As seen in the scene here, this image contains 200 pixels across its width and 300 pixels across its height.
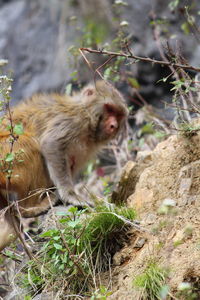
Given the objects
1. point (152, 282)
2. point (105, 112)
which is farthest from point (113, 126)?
point (152, 282)

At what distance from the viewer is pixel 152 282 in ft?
12.3

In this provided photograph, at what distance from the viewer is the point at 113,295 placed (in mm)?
4000

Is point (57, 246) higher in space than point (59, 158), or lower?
higher

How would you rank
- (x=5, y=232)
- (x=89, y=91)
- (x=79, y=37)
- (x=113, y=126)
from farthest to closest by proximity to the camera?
(x=79, y=37) < (x=89, y=91) < (x=113, y=126) < (x=5, y=232)

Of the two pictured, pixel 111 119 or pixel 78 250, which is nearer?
pixel 78 250

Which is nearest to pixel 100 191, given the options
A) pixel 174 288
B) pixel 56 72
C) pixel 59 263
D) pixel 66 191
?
pixel 66 191

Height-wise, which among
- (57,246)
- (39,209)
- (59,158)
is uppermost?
(57,246)

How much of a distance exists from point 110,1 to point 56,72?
1.72m

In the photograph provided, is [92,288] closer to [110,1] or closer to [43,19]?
[110,1]

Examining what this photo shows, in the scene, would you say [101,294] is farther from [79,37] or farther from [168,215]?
[79,37]

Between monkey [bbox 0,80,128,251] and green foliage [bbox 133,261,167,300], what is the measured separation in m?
2.09

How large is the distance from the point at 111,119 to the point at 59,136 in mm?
752

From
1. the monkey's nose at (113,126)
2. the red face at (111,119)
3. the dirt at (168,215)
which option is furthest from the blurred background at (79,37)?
the dirt at (168,215)

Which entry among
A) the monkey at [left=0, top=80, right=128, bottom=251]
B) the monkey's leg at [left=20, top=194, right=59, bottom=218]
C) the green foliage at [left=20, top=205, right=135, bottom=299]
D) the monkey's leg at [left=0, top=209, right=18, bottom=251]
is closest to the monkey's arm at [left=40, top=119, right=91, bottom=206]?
the monkey at [left=0, top=80, right=128, bottom=251]
